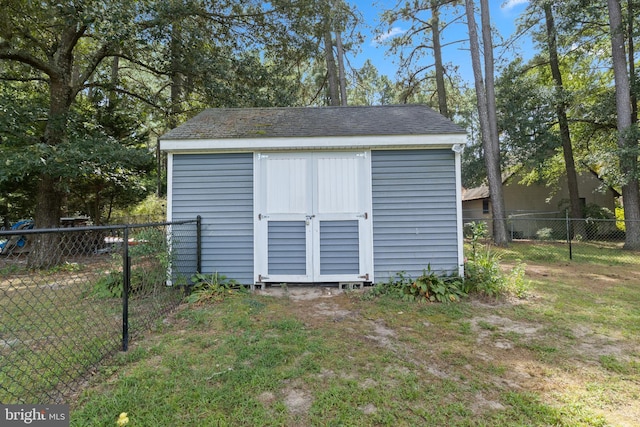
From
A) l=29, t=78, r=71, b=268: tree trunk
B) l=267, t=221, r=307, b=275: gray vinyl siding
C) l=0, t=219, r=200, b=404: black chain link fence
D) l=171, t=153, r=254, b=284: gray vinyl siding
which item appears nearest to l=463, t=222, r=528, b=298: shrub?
l=267, t=221, r=307, b=275: gray vinyl siding

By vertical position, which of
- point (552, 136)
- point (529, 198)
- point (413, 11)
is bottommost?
point (529, 198)

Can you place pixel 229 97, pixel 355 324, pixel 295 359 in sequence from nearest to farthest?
pixel 295 359, pixel 355 324, pixel 229 97

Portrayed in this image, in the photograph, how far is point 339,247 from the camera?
451cm

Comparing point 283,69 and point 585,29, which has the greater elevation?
point 585,29

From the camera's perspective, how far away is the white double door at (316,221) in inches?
177

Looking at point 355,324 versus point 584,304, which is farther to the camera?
point 584,304

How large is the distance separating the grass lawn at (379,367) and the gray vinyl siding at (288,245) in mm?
705

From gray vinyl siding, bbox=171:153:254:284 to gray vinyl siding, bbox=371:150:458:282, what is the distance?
2018 millimetres

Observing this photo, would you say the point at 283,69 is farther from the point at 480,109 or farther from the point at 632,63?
the point at 632,63

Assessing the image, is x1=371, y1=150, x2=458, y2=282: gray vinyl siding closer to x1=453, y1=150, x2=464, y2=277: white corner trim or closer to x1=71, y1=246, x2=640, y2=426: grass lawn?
x1=453, y1=150, x2=464, y2=277: white corner trim

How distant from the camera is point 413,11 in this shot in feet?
36.0

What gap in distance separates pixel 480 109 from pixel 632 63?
18.6 feet

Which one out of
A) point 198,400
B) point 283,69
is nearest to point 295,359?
point 198,400

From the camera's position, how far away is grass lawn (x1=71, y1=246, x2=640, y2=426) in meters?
1.87
